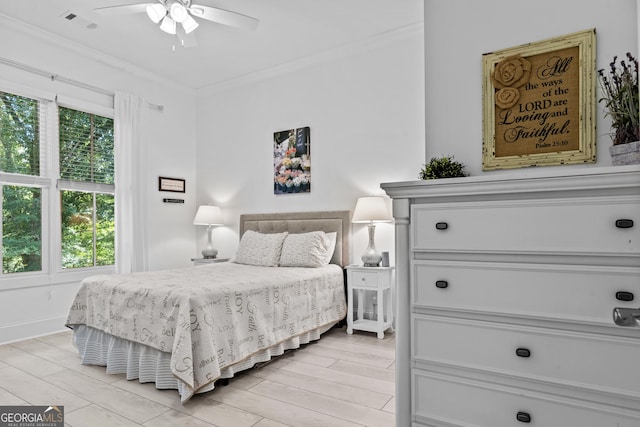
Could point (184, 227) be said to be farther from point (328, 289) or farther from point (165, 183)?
point (328, 289)

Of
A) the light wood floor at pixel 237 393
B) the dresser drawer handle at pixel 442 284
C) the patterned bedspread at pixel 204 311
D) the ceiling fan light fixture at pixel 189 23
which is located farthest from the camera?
the ceiling fan light fixture at pixel 189 23

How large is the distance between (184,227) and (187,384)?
3.41 meters

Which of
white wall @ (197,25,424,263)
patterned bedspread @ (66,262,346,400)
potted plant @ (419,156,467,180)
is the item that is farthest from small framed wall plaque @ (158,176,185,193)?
potted plant @ (419,156,467,180)

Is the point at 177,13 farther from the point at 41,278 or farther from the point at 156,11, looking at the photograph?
the point at 41,278

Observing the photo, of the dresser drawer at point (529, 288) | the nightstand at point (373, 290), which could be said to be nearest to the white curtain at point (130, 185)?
the nightstand at point (373, 290)

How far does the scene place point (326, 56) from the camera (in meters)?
4.38

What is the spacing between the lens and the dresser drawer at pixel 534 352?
42.3 inches

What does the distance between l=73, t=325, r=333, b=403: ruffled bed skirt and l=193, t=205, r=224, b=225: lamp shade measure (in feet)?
6.85

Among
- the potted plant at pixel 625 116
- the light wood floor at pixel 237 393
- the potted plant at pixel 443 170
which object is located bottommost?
the light wood floor at pixel 237 393

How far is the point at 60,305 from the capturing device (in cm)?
399

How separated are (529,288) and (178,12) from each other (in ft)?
10.1

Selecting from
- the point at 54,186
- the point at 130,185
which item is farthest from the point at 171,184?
the point at 54,186

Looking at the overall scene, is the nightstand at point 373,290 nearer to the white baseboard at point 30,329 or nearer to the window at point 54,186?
the window at point 54,186

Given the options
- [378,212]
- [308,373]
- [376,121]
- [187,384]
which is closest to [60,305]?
[187,384]
